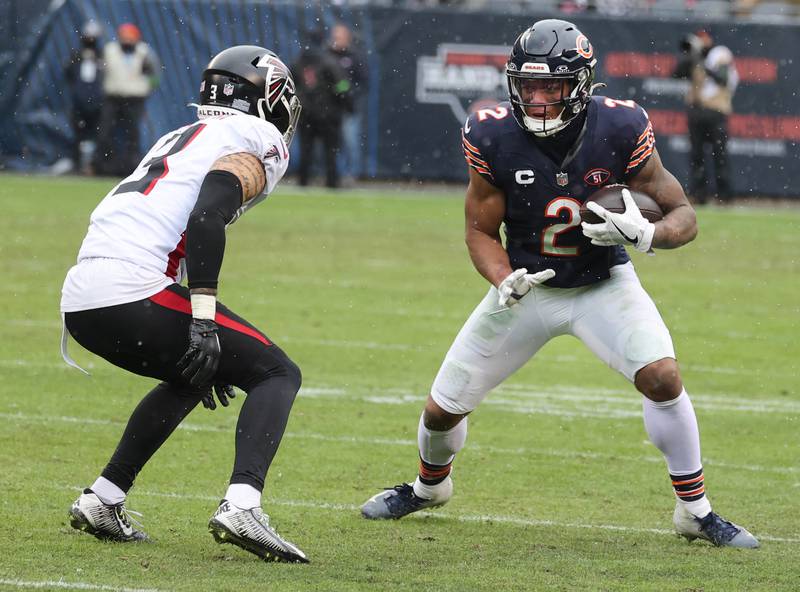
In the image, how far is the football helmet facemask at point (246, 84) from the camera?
177 inches

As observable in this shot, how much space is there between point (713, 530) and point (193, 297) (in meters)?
1.95

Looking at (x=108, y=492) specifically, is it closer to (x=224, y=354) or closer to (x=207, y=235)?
(x=224, y=354)

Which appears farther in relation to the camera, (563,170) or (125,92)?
(125,92)

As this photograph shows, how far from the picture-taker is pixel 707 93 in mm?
16562

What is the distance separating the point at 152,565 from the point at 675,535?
1872 millimetres

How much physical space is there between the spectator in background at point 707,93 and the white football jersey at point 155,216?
1286 cm

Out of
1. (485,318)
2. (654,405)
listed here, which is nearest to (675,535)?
(654,405)

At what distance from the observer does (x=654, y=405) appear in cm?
479

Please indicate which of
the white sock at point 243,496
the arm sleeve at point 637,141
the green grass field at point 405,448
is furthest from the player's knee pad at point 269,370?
the arm sleeve at point 637,141

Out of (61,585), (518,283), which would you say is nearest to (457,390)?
(518,283)

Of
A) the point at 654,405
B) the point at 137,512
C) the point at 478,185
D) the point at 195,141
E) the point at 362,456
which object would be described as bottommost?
the point at 362,456

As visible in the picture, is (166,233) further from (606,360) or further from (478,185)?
(606,360)

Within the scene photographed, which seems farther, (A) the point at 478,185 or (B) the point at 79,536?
(A) the point at 478,185

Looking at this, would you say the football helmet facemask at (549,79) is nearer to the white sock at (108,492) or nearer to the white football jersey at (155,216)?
the white football jersey at (155,216)
